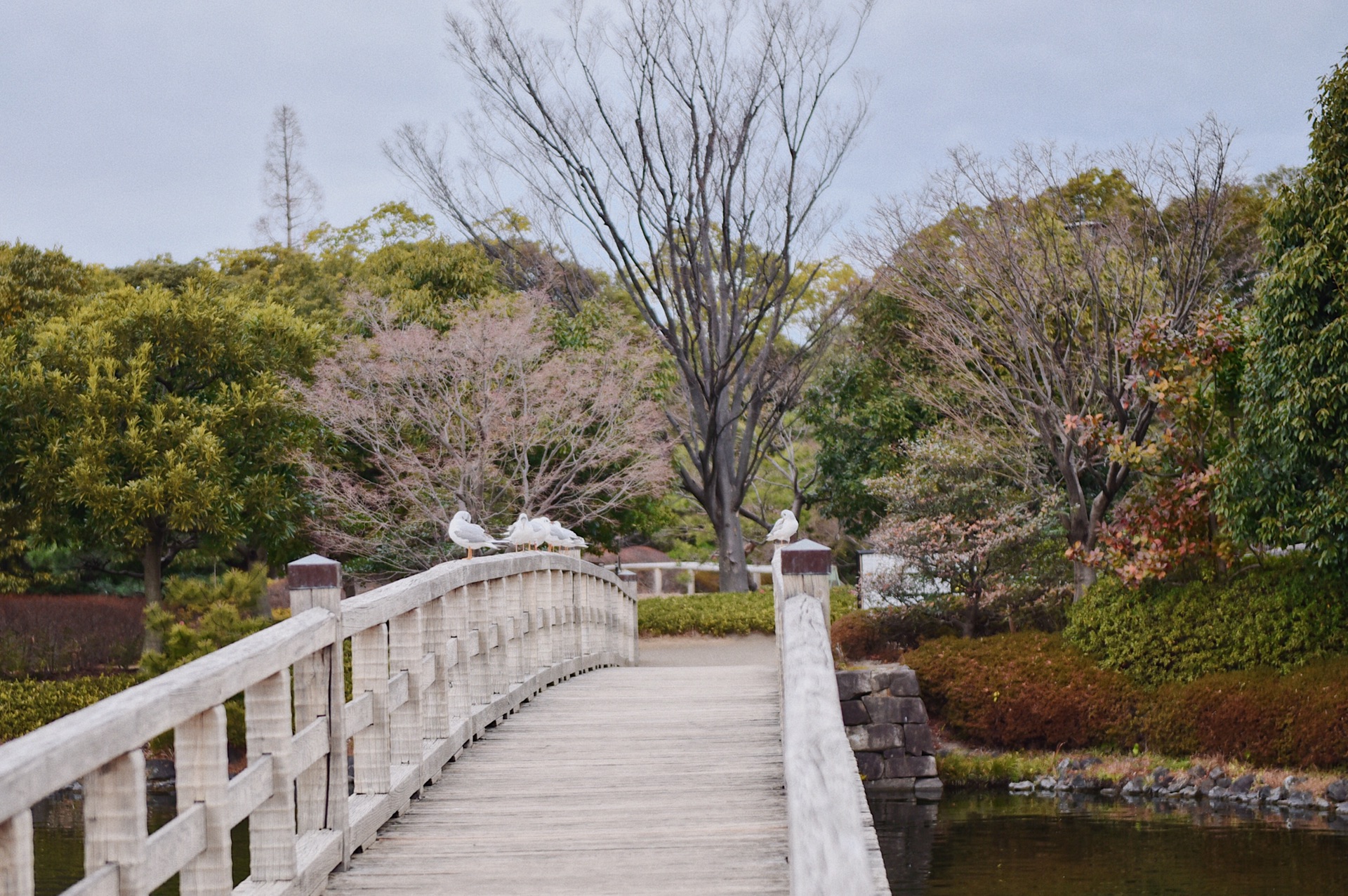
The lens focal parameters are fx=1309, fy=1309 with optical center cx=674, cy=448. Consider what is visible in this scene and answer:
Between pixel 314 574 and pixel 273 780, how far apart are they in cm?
91

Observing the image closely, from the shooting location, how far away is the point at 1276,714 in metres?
13.9

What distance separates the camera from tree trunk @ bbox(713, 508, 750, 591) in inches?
1025

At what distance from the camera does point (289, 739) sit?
411 centimetres

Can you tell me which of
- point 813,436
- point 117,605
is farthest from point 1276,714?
point 117,605

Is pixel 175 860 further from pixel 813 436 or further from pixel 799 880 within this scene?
pixel 813 436

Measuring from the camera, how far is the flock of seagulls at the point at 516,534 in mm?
9094

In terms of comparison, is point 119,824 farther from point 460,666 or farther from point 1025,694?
point 1025,694

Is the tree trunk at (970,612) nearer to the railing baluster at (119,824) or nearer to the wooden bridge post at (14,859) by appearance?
the railing baluster at (119,824)

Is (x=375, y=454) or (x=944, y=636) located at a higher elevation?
(x=375, y=454)

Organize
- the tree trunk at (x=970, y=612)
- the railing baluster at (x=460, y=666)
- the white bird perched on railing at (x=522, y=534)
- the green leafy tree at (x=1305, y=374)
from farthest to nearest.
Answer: the tree trunk at (x=970, y=612)
the green leafy tree at (x=1305, y=374)
the white bird perched on railing at (x=522, y=534)
the railing baluster at (x=460, y=666)

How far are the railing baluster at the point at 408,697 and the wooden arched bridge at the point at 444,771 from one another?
11 millimetres

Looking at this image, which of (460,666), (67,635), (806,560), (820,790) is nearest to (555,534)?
(460,666)

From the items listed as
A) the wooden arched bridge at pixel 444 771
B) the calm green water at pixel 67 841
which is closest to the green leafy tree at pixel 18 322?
the calm green water at pixel 67 841

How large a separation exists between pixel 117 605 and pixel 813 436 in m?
14.3
